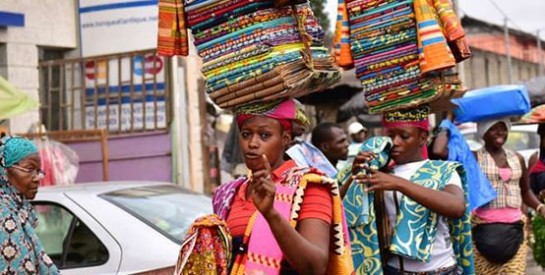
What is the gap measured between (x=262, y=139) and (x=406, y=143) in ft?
4.82

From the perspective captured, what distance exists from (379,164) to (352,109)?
1091cm

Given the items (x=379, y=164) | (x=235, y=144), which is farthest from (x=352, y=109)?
(x=379, y=164)

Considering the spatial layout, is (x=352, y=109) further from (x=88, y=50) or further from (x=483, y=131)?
(x=483, y=131)

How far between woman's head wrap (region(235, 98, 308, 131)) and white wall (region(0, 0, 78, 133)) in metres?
8.56

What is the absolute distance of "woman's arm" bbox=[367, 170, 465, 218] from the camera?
13.1 ft

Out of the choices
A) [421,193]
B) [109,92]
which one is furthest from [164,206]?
[109,92]

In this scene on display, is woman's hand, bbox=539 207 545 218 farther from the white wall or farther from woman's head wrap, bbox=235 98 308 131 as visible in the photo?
the white wall

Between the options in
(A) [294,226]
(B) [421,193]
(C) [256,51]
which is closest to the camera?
(A) [294,226]

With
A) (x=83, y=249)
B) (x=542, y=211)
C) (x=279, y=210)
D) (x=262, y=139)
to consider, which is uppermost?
(x=262, y=139)

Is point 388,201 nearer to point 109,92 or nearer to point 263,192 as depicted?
point 263,192

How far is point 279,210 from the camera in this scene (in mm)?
2865

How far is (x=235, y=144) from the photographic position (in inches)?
453

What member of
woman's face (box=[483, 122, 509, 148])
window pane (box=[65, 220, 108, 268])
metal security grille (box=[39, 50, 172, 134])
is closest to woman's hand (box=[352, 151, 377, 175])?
window pane (box=[65, 220, 108, 268])

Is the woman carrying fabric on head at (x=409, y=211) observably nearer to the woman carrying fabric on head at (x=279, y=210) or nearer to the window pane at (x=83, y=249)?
the woman carrying fabric on head at (x=279, y=210)
